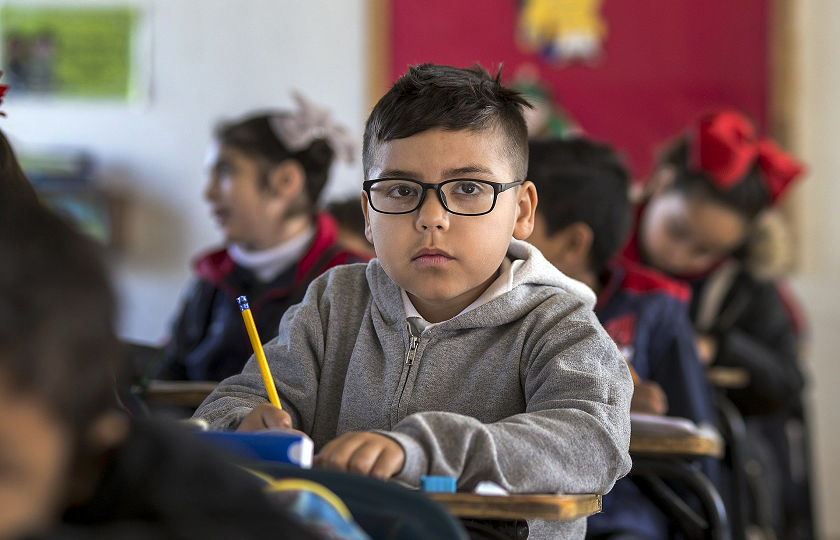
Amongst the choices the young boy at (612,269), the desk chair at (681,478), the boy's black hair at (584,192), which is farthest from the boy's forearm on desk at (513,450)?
the boy's black hair at (584,192)

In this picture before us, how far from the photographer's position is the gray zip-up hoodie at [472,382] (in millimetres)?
1011

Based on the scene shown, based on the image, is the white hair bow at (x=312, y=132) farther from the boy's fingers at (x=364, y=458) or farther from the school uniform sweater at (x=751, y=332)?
the boy's fingers at (x=364, y=458)

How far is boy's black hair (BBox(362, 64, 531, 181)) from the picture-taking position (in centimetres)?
126

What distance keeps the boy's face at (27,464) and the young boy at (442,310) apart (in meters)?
0.51

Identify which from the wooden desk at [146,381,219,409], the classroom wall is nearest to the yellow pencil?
the wooden desk at [146,381,219,409]

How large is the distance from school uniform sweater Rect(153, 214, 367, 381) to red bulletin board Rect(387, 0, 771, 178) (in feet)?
4.93

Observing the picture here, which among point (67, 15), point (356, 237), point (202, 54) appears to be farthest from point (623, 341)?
point (67, 15)

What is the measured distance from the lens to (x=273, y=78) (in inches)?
159

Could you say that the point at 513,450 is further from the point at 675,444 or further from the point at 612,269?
the point at 612,269

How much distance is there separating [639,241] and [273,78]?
173 cm

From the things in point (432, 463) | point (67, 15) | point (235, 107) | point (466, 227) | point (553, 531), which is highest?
point (67, 15)

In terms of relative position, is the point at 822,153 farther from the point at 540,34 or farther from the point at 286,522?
the point at 286,522

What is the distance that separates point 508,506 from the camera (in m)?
0.90

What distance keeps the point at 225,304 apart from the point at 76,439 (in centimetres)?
205
